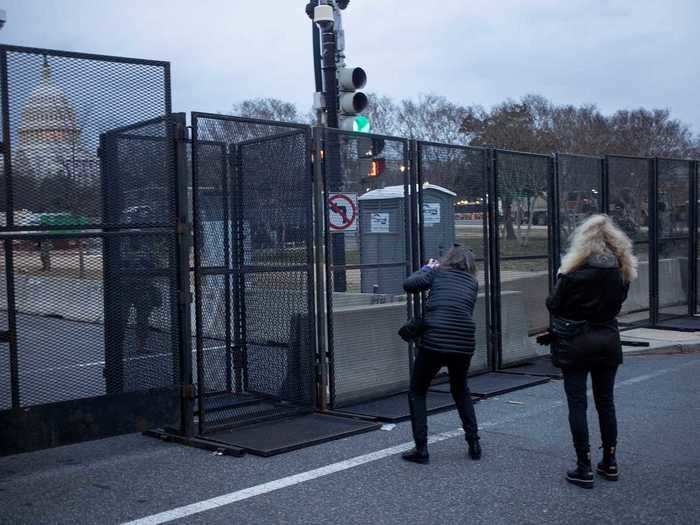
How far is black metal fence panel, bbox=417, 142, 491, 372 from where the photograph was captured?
975cm

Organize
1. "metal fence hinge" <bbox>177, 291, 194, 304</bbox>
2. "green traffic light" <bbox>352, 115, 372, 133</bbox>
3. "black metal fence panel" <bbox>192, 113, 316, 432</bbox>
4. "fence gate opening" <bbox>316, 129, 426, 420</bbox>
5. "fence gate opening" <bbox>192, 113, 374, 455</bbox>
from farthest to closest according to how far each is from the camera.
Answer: "green traffic light" <bbox>352, 115, 372, 133</bbox>, "fence gate opening" <bbox>316, 129, 426, 420</bbox>, "black metal fence panel" <bbox>192, 113, 316, 432</bbox>, "fence gate opening" <bbox>192, 113, 374, 455</bbox>, "metal fence hinge" <bbox>177, 291, 194, 304</bbox>

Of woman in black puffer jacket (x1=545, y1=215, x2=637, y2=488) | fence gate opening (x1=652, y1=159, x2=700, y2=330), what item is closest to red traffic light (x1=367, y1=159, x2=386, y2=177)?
woman in black puffer jacket (x1=545, y1=215, x2=637, y2=488)

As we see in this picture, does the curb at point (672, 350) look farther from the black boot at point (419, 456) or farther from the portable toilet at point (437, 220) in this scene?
the black boot at point (419, 456)

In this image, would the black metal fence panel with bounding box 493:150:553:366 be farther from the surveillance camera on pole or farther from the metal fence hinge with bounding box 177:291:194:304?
the metal fence hinge with bounding box 177:291:194:304

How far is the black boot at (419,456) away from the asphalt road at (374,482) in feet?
0.27

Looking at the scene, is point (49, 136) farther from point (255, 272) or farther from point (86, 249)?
point (255, 272)

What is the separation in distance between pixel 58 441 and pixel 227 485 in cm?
138

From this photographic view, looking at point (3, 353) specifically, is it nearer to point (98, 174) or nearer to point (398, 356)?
point (98, 174)

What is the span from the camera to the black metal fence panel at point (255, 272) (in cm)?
772

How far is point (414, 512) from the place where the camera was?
550 centimetres

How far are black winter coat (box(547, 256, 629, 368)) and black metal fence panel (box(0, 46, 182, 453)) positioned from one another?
3.24m

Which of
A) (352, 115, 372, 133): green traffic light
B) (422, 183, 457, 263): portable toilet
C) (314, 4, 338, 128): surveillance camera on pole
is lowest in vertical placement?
(422, 183, 457, 263): portable toilet

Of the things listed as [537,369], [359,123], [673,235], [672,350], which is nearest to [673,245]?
[673,235]

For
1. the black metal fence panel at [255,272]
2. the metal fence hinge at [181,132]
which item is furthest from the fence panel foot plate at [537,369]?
the metal fence hinge at [181,132]
